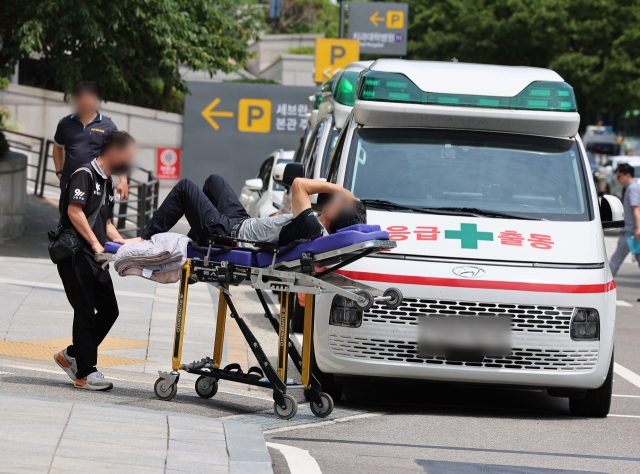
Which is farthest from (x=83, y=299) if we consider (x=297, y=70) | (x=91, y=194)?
(x=297, y=70)

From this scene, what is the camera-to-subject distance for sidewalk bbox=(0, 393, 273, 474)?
5188 millimetres

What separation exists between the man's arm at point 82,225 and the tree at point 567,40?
39.9 metres

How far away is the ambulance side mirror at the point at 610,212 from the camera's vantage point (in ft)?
28.3

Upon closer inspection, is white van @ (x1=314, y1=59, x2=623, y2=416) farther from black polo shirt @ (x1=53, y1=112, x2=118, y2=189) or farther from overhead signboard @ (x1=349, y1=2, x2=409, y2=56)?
overhead signboard @ (x1=349, y1=2, x2=409, y2=56)

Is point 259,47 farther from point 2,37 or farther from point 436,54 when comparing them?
point 2,37

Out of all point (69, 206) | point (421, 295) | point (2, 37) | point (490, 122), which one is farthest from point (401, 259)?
point (2, 37)

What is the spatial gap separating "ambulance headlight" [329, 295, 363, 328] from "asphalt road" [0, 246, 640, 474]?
0.60 metres

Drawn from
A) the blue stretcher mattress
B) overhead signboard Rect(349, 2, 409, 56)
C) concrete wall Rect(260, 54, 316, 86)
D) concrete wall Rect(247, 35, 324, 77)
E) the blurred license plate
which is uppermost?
concrete wall Rect(247, 35, 324, 77)

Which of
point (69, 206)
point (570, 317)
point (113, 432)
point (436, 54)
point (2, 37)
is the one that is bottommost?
point (113, 432)

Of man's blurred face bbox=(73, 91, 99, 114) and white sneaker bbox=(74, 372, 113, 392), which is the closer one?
white sneaker bbox=(74, 372, 113, 392)

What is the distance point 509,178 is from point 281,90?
19782mm

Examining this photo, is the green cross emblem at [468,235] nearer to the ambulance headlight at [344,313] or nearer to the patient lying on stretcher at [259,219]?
the patient lying on stretcher at [259,219]

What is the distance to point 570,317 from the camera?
732 cm

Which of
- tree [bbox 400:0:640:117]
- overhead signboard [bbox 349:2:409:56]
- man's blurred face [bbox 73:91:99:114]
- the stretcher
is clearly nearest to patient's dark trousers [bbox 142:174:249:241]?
the stretcher
